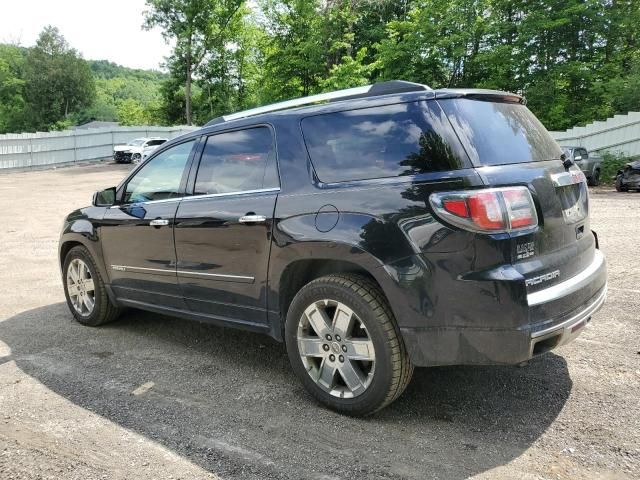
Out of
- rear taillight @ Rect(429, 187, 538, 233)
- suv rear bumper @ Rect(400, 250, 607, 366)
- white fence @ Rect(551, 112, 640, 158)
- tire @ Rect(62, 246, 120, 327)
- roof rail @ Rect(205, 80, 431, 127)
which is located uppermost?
white fence @ Rect(551, 112, 640, 158)

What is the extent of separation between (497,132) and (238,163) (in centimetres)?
177

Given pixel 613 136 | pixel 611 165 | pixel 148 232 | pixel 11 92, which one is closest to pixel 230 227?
pixel 148 232

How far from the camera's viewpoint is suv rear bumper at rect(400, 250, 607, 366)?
2723 mm

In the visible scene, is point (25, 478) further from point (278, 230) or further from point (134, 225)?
point (134, 225)

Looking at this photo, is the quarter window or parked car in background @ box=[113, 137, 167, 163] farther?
parked car in background @ box=[113, 137, 167, 163]

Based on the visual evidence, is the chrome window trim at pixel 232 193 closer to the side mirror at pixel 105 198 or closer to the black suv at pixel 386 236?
the black suv at pixel 386 236

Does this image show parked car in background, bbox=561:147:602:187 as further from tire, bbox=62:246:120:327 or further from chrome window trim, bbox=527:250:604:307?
tire, bbox=62:246:120:327

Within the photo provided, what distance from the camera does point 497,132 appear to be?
123 inches

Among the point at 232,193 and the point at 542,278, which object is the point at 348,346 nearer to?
the point at 542,278

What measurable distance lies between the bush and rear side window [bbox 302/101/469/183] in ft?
64.7

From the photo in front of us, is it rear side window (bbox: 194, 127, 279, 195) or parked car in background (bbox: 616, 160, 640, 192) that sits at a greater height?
rear side window (bbox: 194, 127, 279, 195)

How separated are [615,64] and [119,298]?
3017cm

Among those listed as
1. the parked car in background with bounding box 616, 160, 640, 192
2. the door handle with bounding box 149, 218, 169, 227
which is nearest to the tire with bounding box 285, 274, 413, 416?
the door handle with bounding box 149, 218, 169, 227

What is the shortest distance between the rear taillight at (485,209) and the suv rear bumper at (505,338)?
1.29 ft
